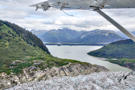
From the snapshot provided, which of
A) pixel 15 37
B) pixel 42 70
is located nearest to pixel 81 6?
pixel 42 70

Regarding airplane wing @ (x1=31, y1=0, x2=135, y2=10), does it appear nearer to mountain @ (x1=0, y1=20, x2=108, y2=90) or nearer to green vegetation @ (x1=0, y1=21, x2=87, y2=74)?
mountain @ (x1=0, y1=20, x2=108, y2=90)

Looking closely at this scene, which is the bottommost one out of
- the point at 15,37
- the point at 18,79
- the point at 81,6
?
the point at 18,79

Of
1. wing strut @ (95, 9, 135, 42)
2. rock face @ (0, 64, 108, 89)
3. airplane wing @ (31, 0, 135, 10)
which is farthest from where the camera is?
rock face @ (0, 64, 108, 89)

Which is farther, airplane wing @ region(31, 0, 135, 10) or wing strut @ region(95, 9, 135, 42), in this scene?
wing strut @ region(95, 9, 135, 42)

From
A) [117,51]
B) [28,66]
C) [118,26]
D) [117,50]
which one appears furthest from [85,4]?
[117,50]

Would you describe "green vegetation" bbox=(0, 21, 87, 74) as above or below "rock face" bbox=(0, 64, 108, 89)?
above

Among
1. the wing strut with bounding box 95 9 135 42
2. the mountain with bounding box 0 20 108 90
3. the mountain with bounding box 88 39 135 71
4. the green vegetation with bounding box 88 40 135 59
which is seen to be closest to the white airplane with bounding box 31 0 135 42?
the wing strut with bounding box 95 9 135 42

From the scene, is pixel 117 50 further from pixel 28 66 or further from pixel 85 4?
pixel 85 4

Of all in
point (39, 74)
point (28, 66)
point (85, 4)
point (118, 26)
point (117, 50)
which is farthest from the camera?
point (117, 50)

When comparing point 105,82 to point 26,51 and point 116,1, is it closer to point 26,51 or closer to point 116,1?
point 116,1
